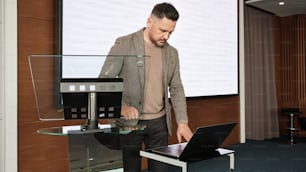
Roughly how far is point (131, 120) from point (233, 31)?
3463 mm

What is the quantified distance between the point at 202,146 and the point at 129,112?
0.32m

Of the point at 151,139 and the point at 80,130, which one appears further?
the point at 151,139

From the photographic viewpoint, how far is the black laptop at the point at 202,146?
3.37ft

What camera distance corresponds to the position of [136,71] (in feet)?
3.58

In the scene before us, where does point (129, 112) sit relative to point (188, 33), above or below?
below

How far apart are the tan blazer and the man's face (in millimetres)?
72

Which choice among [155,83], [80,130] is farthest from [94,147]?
[155,83]

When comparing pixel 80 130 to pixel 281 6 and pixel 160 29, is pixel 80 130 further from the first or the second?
pixel 281 6

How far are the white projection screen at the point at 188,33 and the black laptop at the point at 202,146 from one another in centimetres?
154

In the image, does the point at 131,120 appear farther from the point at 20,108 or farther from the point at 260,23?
the point at 260,23

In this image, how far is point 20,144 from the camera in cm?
223

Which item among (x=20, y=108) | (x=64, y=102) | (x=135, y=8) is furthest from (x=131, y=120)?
(x=135, y=8)

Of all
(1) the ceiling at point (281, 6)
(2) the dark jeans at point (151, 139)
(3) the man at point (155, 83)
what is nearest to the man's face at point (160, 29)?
(3) the man at point (155, 83)

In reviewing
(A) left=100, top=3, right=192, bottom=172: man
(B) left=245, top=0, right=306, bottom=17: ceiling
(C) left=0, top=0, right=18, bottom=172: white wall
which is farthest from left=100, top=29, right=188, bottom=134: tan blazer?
(B) left=245, top=0, right=306, bottom=17: ceiling
